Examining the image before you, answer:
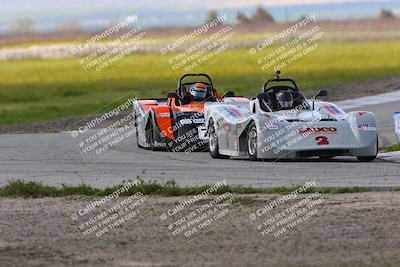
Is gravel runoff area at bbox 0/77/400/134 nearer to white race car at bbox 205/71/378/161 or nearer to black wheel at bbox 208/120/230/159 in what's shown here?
black wheel at bbox 208/120/230/159

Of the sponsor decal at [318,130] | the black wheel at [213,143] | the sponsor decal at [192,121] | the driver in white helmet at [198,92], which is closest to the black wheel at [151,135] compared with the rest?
the sponsor decal at [192,121]

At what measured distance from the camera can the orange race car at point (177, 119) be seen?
23875 mm

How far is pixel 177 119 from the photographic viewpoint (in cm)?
2408

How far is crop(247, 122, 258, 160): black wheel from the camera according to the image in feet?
68.0

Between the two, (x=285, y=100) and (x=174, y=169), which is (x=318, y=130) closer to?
(x=285, y=100)

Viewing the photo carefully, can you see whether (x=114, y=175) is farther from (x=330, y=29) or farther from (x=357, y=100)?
(x=330, y=29)

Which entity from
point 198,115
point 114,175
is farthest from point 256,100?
point 114,175

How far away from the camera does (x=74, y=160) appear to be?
21.7 m

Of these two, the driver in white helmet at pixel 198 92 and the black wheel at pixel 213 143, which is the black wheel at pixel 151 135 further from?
the black wheel at pixel 213 143

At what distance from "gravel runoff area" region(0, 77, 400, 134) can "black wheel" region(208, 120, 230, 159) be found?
29.9ft

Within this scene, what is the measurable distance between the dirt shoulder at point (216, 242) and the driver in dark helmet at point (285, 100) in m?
7.39

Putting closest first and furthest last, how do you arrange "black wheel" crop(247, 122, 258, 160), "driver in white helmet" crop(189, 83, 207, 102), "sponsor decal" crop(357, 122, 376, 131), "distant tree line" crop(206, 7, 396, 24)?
"sponsor decal" crop(357, 122, 376, 131)
"black wheel" crop(247, 122, 258, 160)
"driver in white helmet" crop(189, 83, 207, 102)
"distant tree line" crop(206, 7, 396, 24)

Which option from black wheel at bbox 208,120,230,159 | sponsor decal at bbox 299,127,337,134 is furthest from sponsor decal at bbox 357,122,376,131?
black wheel at bbox 208,120,230,159

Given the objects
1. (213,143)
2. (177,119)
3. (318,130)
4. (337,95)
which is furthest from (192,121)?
(337,95)
